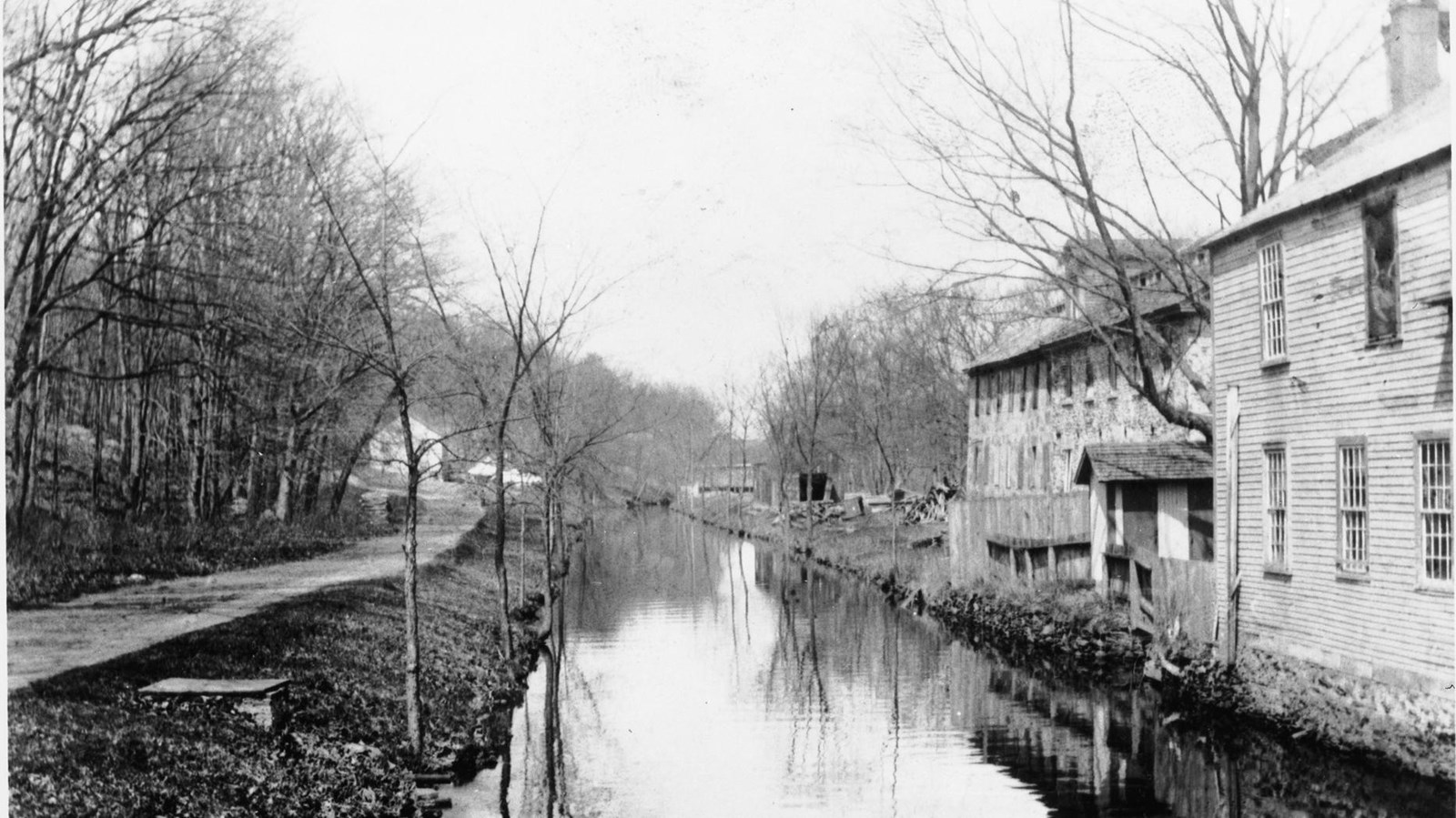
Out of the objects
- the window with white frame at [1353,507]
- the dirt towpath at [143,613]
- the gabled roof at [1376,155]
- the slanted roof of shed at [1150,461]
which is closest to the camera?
the dirt towpath at [143,613]

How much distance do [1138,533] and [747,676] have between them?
8975 mm

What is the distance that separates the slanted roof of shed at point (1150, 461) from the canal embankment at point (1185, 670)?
2.62m

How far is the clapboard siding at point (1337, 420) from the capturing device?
45.2 feet

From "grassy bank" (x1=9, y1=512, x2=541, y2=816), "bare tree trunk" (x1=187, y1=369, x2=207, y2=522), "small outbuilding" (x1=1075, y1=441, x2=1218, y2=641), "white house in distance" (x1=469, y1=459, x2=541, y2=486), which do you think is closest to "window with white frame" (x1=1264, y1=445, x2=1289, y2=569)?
"small outbuilding" (x1=1075, y1=441, x2=1218, y2=641)

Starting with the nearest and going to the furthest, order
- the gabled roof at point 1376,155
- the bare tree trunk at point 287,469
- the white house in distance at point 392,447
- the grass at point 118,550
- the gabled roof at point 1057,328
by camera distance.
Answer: the gabled roof at point 1376,155 < the grass at point 118,550 < the bare tree trunk at point 287,469 < the gabled roof at point 1057,328 < the white house in distance at point 392,447

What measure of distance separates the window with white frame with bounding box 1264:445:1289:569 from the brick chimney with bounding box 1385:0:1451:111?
5.97 m

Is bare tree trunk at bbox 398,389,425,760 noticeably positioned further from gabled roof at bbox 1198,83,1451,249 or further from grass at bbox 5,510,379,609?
gabled roof at bbox 1198,83,1451,249

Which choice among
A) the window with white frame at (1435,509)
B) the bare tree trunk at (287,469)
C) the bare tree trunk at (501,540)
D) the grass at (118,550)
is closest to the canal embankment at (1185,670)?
the window with white frame at (1435,509)

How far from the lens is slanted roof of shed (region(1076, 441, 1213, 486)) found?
25.2 meters

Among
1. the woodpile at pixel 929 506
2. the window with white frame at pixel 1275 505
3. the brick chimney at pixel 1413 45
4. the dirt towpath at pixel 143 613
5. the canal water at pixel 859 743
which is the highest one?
the brick chimney at pixel 1413 45

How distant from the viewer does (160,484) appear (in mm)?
31266

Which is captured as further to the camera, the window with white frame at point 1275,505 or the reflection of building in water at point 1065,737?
the window with white frame at point 1275,505

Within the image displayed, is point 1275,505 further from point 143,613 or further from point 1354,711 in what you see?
point 143,613

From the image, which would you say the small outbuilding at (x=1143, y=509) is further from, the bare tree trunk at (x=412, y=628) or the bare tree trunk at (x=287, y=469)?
the bare tree trunk at (x=287, y=469)
